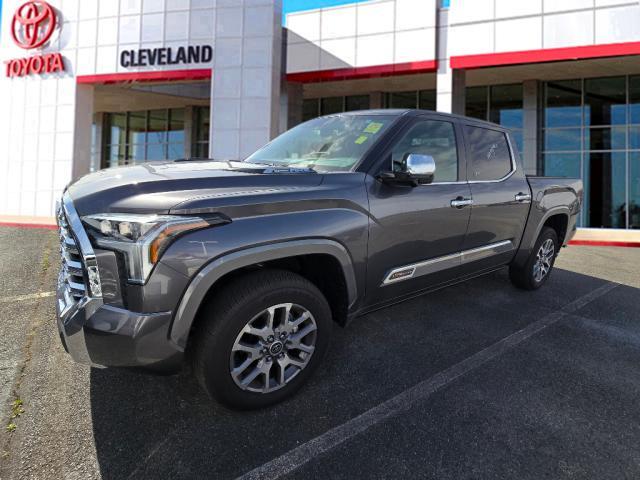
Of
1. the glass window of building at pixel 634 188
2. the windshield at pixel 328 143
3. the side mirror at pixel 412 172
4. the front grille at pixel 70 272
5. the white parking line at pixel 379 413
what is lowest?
the white parking line at pixel 379 413

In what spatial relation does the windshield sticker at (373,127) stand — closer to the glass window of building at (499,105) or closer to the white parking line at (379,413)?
the white parking line at (379,413)

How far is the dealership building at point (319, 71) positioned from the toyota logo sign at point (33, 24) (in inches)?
2.0

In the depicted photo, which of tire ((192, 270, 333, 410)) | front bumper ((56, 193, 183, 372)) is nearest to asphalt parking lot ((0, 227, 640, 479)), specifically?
tire ((192, 270, 333, 410))

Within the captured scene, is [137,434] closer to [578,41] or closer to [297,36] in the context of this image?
[578,41]

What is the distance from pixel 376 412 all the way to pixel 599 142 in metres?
16.5

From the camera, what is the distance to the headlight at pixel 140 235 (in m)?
→ 2.12

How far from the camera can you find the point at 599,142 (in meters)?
15.6

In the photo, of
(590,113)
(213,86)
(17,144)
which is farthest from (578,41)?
(17,144)

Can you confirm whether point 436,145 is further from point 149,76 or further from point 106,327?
point 149,76

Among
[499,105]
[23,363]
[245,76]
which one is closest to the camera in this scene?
[23,363]

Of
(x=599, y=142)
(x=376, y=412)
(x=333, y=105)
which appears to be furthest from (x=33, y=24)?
(x=599, y=142)

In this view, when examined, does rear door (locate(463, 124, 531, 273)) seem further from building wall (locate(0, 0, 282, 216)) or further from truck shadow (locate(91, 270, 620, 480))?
building wall (locate(0, 0, 282, 216))

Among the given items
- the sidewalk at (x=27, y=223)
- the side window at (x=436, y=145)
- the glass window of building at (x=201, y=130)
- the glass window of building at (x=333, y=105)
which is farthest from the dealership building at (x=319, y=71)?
the side window at (x=436, y=145)

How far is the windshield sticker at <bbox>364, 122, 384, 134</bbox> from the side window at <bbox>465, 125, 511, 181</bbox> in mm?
1045
